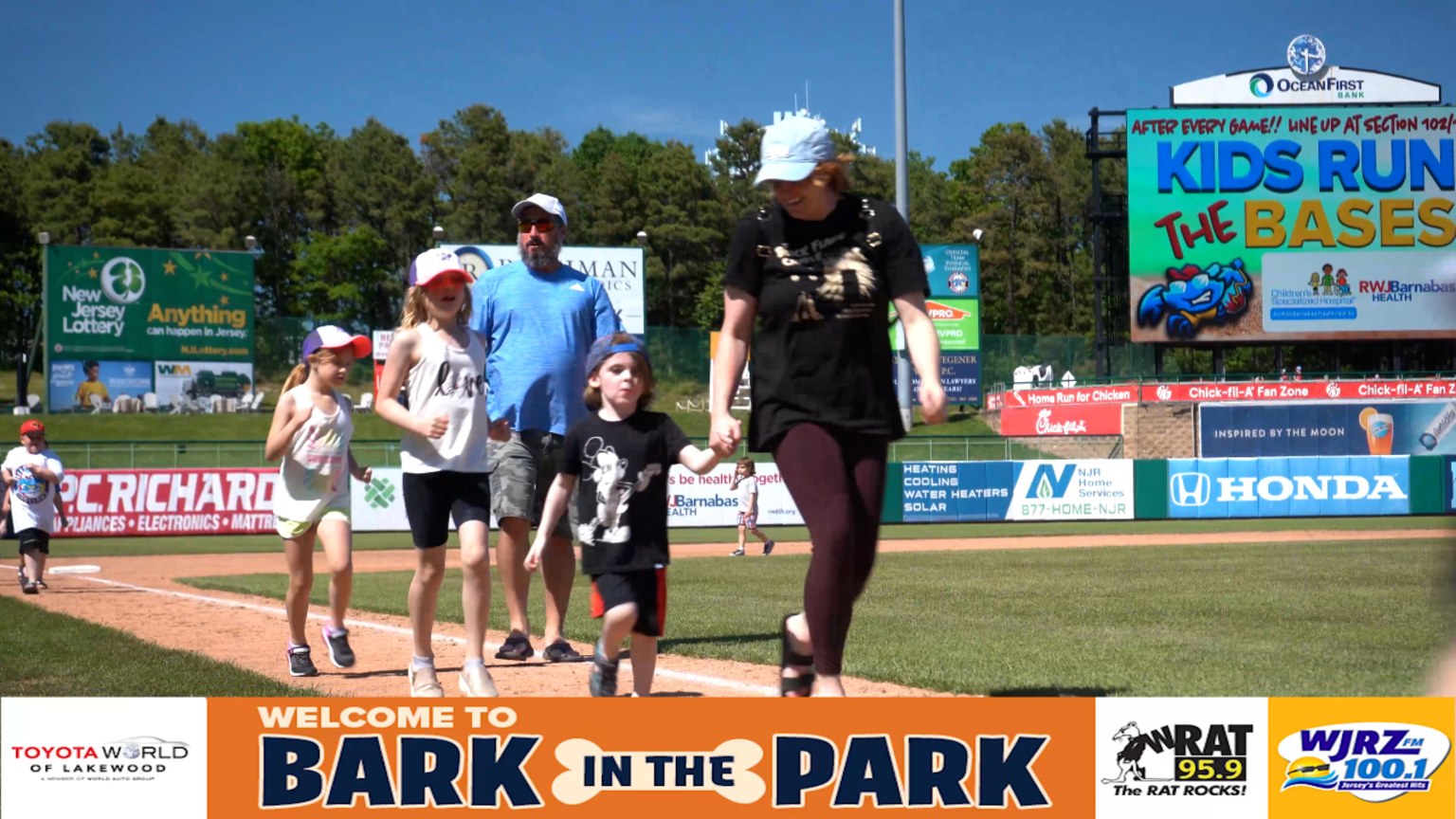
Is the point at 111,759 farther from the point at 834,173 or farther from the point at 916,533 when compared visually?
the point at 916,533

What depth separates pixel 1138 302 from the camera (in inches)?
1805

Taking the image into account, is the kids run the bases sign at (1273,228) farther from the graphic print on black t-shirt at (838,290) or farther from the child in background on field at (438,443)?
the graphic print on black t-shirt at (838,290)

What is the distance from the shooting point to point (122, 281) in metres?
46.8

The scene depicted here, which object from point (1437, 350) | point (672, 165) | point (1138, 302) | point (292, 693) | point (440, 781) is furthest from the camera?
point (672, 165)

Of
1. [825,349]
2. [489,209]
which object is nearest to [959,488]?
[825,349]

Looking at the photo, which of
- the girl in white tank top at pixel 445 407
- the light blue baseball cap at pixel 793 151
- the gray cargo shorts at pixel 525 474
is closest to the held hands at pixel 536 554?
the girl in white tank top at pixel 445 407

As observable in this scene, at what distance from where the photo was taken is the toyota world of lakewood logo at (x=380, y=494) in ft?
88.2

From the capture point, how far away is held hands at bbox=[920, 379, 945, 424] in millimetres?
4473

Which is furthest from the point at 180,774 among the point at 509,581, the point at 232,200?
the point at 232,200

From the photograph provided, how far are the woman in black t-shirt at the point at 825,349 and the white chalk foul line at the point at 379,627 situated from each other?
112cm

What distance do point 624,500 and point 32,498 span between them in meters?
10.5

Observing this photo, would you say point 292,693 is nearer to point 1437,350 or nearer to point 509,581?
point 509,581

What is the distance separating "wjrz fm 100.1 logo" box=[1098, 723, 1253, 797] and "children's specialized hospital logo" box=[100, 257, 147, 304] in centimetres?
4834

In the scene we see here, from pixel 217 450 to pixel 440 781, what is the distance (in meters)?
27.5
